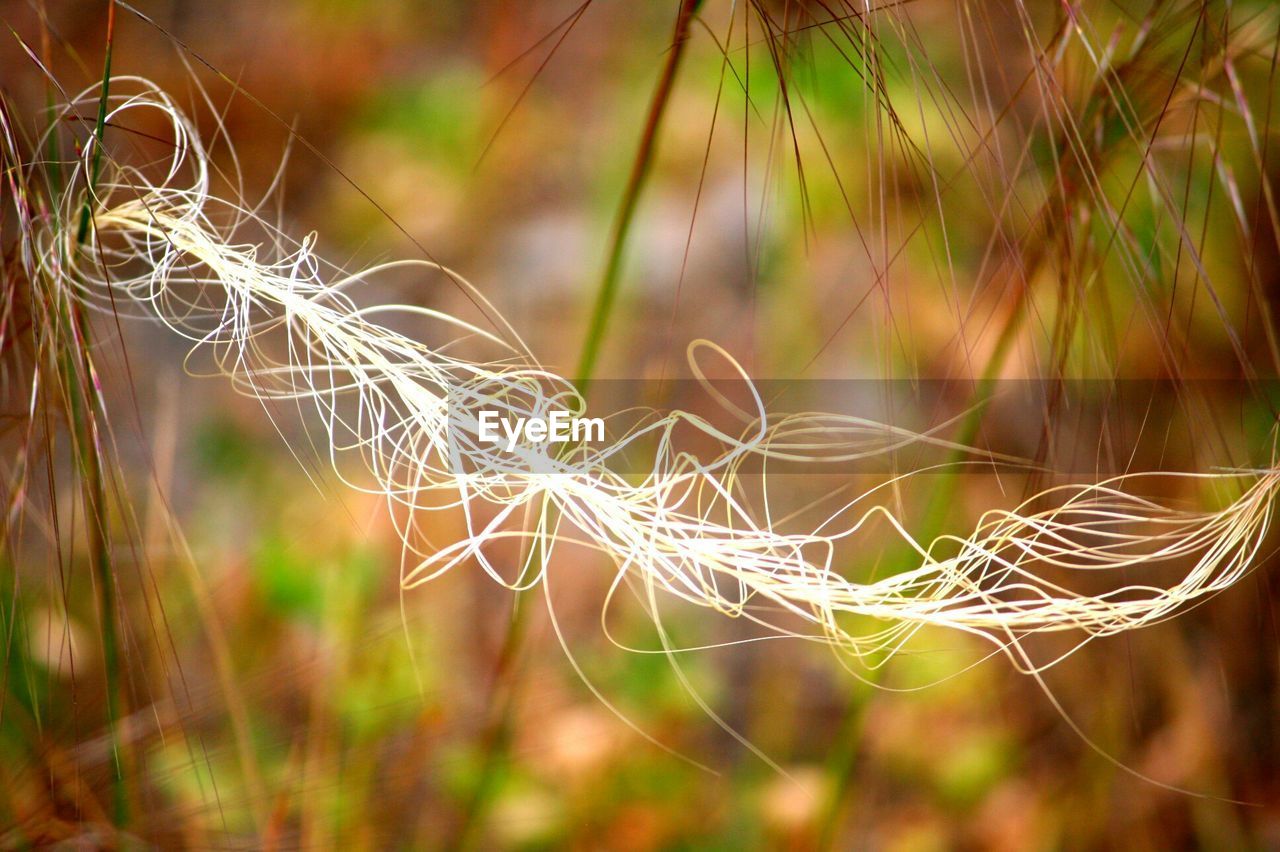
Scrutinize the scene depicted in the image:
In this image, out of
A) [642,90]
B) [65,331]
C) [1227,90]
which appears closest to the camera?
[65,331]

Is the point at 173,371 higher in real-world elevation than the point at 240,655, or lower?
higher

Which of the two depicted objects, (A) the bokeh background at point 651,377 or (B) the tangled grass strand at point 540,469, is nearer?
(B) the tangled grass strand at point 540,469

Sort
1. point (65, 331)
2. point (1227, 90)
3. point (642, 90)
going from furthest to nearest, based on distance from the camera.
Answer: point (642, 90)
point (1227, 90)
point (65, 331)

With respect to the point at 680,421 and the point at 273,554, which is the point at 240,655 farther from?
the point at 680,421

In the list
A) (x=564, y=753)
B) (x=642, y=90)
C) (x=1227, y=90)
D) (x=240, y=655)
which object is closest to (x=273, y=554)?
(x=240, y=655)

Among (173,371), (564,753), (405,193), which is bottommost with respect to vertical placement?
(564,753)

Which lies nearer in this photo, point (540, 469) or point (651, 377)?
point (540, 469)

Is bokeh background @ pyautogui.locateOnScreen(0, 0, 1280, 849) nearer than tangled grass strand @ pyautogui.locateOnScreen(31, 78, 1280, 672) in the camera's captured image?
No

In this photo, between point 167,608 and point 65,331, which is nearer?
point 65,331
